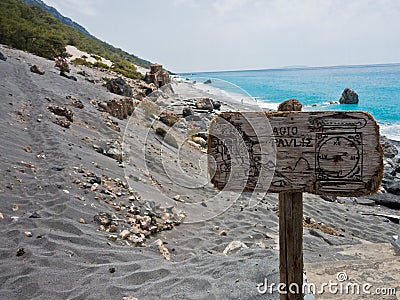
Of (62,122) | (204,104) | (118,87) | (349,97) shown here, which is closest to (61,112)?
(62,122)

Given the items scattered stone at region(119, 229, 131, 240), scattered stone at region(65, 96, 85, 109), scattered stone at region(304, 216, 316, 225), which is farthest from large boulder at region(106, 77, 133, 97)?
scattered stone at region(119, 229, 131, 240)

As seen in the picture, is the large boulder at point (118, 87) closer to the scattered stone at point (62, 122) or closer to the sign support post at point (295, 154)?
the scattered stone at point (62, 122)

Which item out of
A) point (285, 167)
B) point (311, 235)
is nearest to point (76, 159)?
point (311, 235)

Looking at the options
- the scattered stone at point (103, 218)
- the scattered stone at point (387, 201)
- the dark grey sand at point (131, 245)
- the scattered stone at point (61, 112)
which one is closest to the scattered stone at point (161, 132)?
the dark grey sand at point (131, 245)

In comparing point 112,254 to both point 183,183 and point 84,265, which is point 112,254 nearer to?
point 84,265

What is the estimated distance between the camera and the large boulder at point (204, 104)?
19181mm

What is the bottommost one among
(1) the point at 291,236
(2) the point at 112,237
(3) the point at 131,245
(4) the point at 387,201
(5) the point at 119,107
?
(4) the point at 387,201

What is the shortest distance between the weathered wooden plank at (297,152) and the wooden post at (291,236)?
0.55ft

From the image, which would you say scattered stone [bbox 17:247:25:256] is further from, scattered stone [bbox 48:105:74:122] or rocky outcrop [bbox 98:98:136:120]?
rocky outcrop [bbox 98:98:136:120]

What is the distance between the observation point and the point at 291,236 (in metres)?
1.95

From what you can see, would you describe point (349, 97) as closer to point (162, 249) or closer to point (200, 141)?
point (200, 141)

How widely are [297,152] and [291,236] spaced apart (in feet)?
1.86

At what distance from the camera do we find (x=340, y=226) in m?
5.97

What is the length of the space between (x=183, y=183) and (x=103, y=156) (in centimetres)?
182
